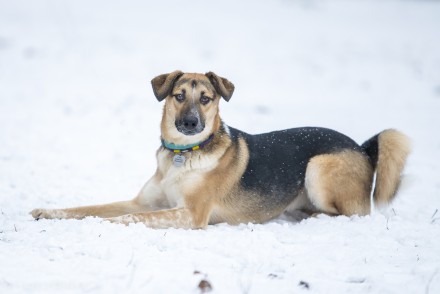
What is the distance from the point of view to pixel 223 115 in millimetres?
13688

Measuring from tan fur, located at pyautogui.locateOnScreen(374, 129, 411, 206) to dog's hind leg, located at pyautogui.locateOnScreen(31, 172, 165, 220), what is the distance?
267 cm

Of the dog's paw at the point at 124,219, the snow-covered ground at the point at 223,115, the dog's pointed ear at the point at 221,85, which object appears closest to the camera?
the snow-covered ground at the point at 223,115

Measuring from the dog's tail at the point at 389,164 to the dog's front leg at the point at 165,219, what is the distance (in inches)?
91.8

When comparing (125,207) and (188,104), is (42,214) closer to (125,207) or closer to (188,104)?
(125,207)

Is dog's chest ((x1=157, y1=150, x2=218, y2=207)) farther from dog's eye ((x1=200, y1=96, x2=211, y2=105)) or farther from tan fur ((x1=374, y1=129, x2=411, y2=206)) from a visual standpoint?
tan fur ((x1=374, y1=129, x2=411, y2=206))

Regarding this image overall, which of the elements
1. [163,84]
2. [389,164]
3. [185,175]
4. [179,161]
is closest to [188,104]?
[163,84]

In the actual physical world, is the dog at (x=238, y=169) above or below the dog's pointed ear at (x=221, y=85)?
below

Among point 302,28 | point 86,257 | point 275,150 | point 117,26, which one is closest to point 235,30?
point 302,28

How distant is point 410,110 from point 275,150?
10.3 meters

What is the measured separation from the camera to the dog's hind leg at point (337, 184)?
5.88m

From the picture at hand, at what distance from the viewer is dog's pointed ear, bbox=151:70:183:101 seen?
560 cm

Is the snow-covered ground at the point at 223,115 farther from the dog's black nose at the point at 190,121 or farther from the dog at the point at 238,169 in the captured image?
the dog's black nose at the point at 190,121

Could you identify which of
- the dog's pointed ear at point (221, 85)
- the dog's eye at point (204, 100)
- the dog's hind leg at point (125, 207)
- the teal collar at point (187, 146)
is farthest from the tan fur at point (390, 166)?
the dog's hind leg at point (125, 207)

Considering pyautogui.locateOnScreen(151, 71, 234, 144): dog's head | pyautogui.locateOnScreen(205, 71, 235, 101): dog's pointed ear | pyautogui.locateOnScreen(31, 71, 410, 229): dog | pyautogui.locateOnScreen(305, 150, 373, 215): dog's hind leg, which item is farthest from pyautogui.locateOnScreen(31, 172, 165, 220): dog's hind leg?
pyautogui.locateOnScreen(305, 150, 373, 215): dog's hind leg
